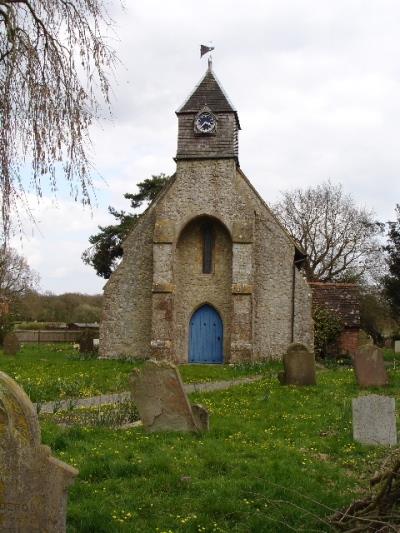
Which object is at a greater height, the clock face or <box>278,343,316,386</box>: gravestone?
the clock face

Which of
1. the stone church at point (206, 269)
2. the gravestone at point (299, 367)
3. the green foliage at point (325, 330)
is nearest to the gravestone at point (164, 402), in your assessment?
the gravestone at point (299, 367)

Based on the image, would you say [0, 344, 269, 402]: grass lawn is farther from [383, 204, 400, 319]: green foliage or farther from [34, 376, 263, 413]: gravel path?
[383, 204, 400, 319]: green foliage

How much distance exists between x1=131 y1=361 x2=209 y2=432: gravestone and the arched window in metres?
15.3

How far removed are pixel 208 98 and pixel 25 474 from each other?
72.7 ft

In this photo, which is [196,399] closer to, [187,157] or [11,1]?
[11,1]

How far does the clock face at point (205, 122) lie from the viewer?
936 inches

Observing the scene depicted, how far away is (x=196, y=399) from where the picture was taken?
38.7 ft

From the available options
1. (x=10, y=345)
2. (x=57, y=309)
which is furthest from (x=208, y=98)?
(x=57, y=309)

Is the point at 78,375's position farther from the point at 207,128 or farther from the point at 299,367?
the point at 207,128

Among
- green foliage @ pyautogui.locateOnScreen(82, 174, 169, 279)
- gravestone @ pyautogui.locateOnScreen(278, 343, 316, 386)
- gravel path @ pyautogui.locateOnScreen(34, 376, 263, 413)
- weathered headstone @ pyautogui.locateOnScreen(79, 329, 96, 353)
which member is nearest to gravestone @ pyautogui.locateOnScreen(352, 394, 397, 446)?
gravel path @ pyautogui.locateOnScreen(34, 376, 263, 413)

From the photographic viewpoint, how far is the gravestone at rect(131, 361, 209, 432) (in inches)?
325

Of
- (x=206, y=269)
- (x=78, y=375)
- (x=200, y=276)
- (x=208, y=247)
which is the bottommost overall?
(x=78, y=375)

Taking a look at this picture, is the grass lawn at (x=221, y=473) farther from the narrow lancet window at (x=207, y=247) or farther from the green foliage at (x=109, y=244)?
the green foliage at (x=109, y=244)

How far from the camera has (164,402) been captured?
8.31m
